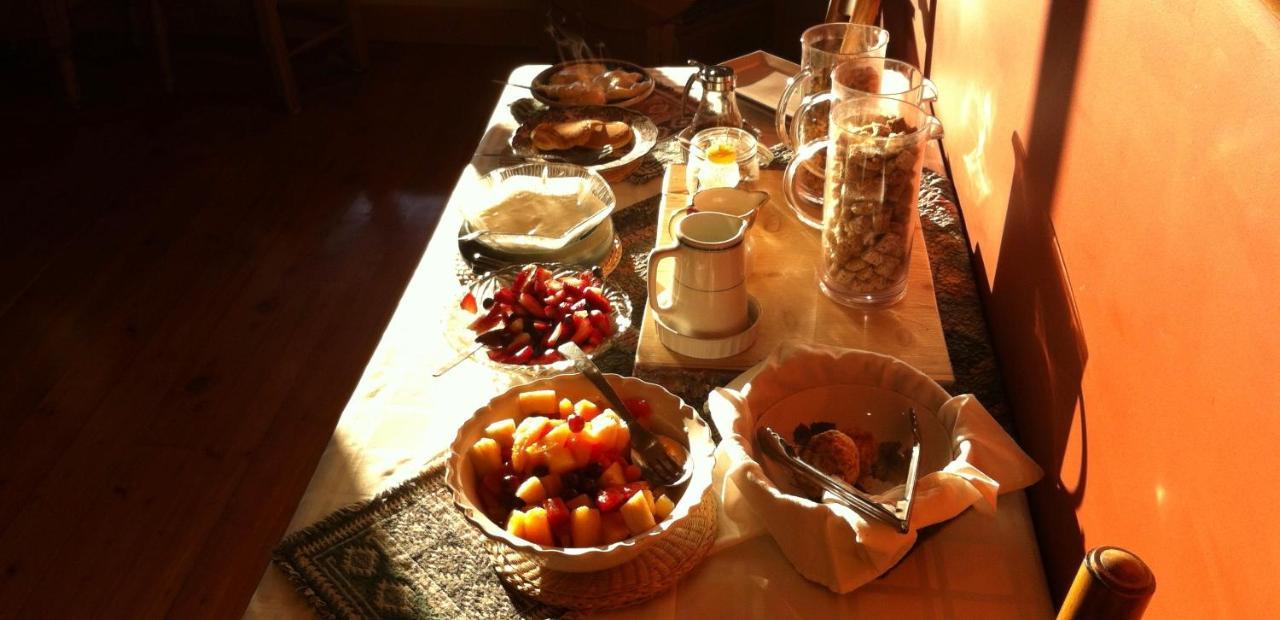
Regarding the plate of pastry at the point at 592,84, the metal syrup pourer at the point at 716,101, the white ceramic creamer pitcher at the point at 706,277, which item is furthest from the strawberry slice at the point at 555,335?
the plate of pastry at the point at 592,84

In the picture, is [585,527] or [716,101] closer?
[585,527]

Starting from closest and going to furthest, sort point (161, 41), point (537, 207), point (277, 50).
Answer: point (537, 207), point (277, 50), point (161, 41)

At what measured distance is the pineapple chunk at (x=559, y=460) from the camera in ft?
2.52

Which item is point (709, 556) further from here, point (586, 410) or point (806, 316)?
point (806, 316)

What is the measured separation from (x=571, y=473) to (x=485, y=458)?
0.07m

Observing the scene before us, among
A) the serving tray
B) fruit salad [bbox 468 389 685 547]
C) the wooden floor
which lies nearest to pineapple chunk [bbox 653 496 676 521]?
fruit salad [bbox 468 389 685 547]

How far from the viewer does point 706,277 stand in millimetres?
916

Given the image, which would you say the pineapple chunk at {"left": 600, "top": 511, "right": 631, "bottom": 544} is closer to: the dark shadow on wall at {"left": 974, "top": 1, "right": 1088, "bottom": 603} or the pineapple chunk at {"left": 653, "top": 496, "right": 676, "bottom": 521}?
the pineapple chunk at {"left": 653, "top": 496, "right": 676, "bottom": 521}

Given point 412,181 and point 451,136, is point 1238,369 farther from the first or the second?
point 451,136

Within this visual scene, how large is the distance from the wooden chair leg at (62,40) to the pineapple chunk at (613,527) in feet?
10.2

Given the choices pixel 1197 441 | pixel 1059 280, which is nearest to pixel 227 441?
pixel 1059 280

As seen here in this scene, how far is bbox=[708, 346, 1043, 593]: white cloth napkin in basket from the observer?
0.73 meters

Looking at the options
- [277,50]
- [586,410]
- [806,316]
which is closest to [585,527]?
[586,410]

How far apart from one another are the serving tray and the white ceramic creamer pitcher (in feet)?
0.11
